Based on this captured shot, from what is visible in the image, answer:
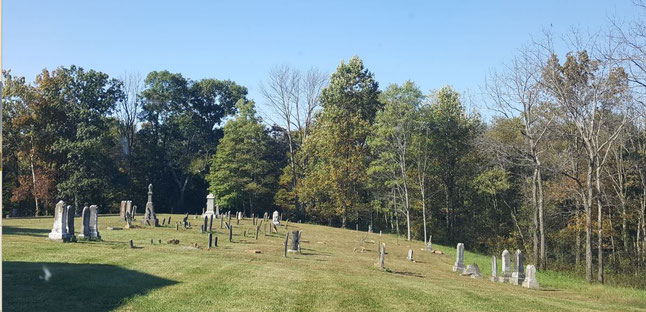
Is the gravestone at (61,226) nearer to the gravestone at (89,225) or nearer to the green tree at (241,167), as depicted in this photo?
the gravestone at (89,225)

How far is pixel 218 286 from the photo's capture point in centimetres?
1484

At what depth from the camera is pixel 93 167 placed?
55.8 metres

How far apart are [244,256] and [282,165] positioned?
47.6m

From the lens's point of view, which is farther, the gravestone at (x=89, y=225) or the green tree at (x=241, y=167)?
the green tree at (x=241, y=167)

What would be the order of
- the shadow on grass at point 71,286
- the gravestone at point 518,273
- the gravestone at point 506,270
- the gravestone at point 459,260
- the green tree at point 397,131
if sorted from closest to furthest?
the shadow on grass at point 71,286 → the gravestone at point 518,273 → the gravestone at point 506,270 → the gravestone at point 459,260 → the green tree at point 397,131

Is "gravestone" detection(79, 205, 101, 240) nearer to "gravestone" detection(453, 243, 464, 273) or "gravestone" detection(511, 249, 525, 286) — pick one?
"gravestone" detection(453, 243, 464, 273)

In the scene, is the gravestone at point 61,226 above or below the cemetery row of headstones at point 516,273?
above

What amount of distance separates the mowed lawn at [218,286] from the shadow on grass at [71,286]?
0.02 m

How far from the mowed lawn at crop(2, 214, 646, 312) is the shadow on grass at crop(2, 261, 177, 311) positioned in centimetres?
2

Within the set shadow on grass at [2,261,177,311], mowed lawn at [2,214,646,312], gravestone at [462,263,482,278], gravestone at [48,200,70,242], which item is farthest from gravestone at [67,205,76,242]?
gravestone at [462,263,482,278]

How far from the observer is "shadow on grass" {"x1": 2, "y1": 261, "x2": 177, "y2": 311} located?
11.9 m

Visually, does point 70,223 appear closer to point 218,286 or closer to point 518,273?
point 218,286

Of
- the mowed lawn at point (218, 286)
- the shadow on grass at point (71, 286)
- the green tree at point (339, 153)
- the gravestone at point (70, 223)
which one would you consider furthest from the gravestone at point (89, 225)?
the green tree at point (339, 153)

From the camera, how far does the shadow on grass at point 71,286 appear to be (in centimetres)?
1188
